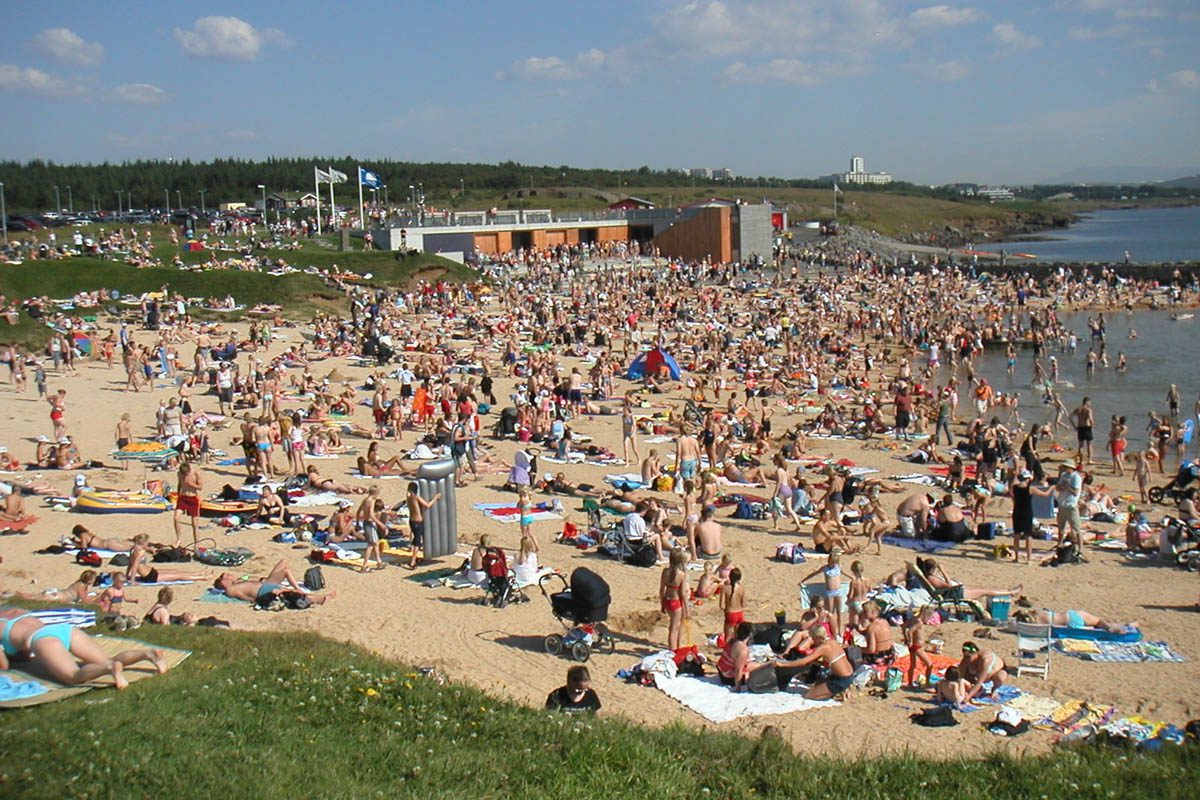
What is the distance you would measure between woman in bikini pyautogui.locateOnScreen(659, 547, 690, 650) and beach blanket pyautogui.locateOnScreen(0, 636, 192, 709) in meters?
3.96

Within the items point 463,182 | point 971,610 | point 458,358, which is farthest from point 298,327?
point 463,182

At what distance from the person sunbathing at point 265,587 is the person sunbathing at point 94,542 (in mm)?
1759

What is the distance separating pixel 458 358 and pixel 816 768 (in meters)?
22.9

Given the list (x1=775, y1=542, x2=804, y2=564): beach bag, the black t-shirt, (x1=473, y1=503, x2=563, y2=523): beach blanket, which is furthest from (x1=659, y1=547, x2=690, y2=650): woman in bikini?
(x1=473, y1=503, x2=563, y2=523): beach blanket

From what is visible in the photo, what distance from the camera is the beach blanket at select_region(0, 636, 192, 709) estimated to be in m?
6.19

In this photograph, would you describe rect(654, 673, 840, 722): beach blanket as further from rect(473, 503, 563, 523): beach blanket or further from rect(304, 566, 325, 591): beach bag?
rect(473, 503, 563, 523): beach blanket

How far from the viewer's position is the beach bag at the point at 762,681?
841 centimetres

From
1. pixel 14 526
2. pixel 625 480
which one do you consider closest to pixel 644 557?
pixel 625 480

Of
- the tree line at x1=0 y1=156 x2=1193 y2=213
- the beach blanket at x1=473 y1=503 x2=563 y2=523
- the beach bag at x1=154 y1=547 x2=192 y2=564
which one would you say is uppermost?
the tree line at x1=0 y1=156 x2=1193 y2=213

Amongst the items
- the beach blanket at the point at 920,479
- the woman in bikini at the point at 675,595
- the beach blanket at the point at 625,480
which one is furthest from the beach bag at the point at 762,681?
the beach blanket at the point at 920,479

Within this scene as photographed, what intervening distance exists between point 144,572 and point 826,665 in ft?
23.0

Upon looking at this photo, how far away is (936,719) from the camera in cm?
789

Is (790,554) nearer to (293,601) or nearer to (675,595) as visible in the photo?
(675,595)

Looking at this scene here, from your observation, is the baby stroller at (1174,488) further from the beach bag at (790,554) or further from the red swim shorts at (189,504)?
the red swim shorts at (189,504)
